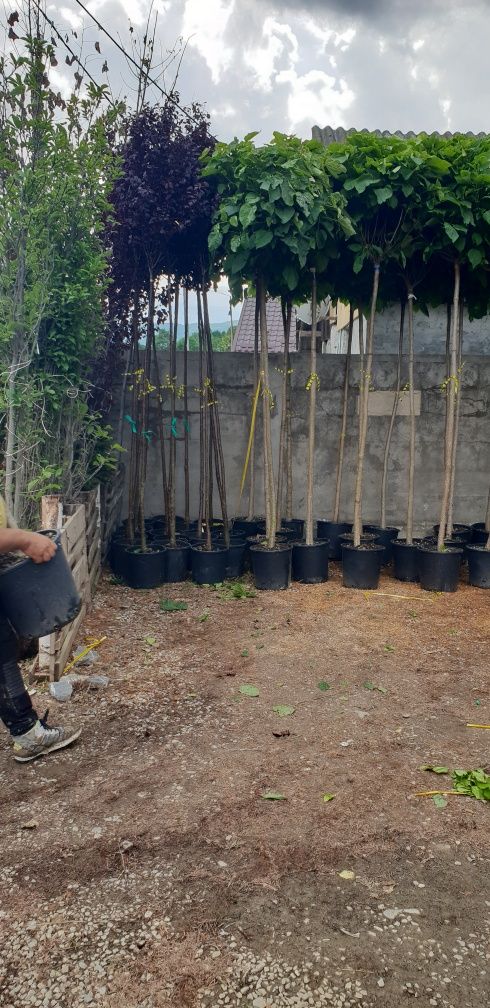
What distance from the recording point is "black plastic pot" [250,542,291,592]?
5969mm

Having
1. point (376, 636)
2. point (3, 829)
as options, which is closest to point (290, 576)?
point (376, 636)

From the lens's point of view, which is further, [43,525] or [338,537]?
[338,537]

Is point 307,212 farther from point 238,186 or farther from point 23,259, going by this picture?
point 23,259

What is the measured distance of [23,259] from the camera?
14.0 ft

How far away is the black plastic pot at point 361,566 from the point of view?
6.13 metres

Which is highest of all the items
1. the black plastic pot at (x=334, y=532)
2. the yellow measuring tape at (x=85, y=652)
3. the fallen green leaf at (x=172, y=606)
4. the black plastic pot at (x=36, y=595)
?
the black plastic pot at (x=36, y=595)

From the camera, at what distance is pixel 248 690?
3918 millimetres

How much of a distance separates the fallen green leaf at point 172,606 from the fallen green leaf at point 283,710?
1889 millimetres

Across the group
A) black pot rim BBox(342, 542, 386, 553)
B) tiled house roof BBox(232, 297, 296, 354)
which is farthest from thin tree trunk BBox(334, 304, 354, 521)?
tiled house roof BBox(232, 297, 296, 354)

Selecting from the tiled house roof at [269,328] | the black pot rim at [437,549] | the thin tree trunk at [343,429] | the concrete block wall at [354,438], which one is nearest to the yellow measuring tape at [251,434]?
the concrete block wall at [354,438]

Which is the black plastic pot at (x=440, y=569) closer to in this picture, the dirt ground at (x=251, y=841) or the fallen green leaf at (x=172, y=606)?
the dirt ground at (x=251, y=841)

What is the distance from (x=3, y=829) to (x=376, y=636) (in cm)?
300

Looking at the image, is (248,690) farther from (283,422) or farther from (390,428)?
(390,428)

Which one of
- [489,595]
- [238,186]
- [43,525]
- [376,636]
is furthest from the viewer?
[489,595]
